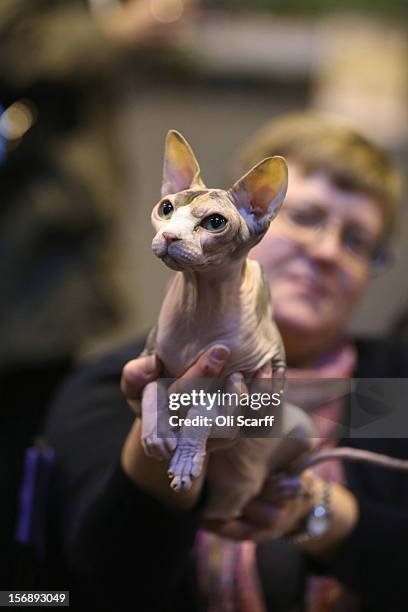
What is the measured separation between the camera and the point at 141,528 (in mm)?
646

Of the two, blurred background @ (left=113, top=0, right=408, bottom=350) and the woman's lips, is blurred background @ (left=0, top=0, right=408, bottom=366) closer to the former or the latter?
blurred background @ (left=113, top=0, right=408, bottom=350)

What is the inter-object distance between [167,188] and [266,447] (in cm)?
21

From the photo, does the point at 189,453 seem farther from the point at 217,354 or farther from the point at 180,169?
the point at 180,169

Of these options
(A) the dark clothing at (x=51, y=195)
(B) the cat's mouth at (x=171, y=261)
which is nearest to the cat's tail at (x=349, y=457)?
(B) the cat's mouth at (x=171, y=261)

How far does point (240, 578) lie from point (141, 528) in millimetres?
128

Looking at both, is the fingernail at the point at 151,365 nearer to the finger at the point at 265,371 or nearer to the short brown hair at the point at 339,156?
the finger at the point at 265,371

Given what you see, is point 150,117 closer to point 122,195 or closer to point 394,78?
point 122,195

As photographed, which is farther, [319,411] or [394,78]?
[394,78]

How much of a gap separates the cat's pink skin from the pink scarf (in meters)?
0.17

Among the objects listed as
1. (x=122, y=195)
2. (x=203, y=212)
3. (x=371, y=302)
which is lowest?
(x=203, y=212)

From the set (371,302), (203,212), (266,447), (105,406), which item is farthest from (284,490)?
(371,302)

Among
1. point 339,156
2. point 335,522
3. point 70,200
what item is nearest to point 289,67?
point 70,200

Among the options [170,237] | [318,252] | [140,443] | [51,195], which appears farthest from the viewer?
[51,195]

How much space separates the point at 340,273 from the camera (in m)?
0.74
